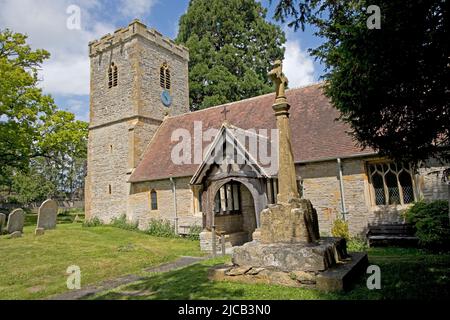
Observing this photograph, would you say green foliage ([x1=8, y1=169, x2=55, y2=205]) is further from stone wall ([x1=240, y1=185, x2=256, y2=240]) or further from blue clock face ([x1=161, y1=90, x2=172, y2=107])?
stone wall ([x1=240, y1=185, x2=256, y2=240])

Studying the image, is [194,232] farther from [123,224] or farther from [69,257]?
[69,257]

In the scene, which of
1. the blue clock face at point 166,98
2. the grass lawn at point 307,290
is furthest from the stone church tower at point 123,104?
the grass lawn at point 307,290

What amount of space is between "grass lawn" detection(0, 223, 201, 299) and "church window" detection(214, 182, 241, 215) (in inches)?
88.7

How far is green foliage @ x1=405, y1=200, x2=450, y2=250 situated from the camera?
9.32 metres

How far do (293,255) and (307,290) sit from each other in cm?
70

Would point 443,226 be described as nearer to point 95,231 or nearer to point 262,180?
point 262,180

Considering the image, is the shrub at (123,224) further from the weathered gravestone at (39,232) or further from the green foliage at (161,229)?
the weathered gravestone at (39,232)

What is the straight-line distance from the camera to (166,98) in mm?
23312

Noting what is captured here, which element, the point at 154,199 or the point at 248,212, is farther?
the point at 154,199

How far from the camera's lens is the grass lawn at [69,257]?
787 cm

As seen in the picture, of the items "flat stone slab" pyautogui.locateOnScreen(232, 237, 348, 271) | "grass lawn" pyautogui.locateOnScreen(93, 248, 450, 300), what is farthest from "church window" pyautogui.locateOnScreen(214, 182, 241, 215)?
"flat stone slab" pyautogui.locateOnScreen(232, 237, 348, 271)

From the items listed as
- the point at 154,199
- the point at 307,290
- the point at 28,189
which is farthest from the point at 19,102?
the point at 28,189
